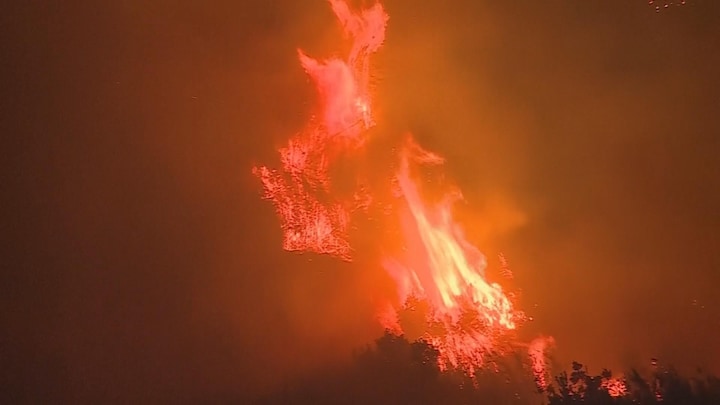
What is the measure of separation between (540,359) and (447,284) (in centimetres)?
112

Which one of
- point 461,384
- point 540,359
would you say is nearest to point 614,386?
point 540,359

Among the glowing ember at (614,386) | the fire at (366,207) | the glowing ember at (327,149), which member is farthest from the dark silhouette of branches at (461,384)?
the glowing ember at (327,149)

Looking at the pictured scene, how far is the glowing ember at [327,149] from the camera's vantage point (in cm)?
612

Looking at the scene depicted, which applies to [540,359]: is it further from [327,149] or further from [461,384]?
[327,149]

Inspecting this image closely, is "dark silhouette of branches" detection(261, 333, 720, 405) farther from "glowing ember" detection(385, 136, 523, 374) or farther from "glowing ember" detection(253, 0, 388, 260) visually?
"glowing ember" detection(253, 0, 388, 260)

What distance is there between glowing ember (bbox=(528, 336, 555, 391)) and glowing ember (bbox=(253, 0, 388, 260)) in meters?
1.96

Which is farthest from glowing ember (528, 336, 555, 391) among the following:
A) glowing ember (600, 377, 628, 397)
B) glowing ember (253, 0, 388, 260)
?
glowing ember (253, 0, 388, 260)

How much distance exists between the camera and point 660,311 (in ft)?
19.9

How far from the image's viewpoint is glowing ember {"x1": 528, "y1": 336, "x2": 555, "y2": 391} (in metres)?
6.08

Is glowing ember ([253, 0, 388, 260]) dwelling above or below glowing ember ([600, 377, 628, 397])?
above

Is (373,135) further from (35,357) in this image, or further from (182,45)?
(35,357)

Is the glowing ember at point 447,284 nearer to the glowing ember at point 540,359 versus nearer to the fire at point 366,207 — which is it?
the fire at point 366,207

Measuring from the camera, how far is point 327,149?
6152 mm

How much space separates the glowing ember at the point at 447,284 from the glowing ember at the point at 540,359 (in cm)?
27
